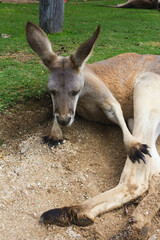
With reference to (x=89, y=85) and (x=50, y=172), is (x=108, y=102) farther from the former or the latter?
(x=50, y=172)

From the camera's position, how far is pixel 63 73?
2.76 metres

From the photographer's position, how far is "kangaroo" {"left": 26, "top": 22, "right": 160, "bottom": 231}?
2.19m

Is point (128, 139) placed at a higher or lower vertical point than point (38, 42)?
lower

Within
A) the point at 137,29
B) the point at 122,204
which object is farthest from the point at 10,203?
the point at 137,29

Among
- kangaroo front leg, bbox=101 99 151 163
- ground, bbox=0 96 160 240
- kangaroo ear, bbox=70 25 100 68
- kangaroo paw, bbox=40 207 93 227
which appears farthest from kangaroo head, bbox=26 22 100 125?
kangaroo paw, bbox=40 207 93 227

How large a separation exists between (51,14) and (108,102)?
4.20m

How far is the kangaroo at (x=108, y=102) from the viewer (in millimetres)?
2188

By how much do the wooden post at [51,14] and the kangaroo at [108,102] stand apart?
3.41 metres

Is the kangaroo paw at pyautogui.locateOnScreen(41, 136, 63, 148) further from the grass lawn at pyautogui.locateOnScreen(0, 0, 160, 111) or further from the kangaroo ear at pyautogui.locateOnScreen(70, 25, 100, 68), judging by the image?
the kangaroo ear at pyautogui.locateOnScreen(70, 25, 100, 68)

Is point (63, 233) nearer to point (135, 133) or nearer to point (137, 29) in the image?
point (135, 133)

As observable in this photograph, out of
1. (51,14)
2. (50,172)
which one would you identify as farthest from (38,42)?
(51,14)

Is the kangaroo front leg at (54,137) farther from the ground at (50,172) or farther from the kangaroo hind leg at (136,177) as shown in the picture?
the kangaroo hind leg at (136,177)

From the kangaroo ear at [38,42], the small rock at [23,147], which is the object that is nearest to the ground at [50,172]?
the small rock at [23,147]

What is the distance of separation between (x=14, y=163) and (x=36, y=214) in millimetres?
705
